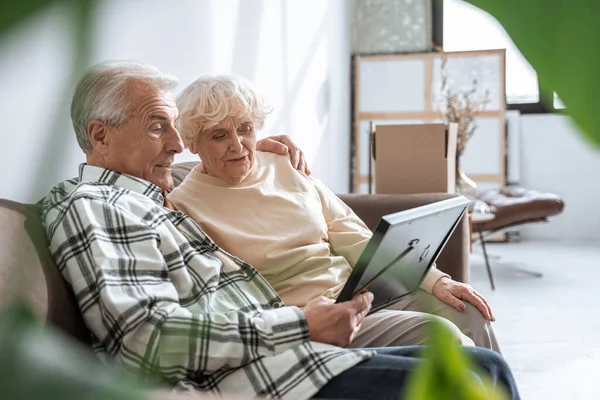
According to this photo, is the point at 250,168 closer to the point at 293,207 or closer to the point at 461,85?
the point at 293,207

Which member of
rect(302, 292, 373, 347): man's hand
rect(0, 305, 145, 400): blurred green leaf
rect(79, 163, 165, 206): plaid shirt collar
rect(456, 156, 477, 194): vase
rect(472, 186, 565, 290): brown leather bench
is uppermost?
rect(0, 305, 145, 400): blurred green leaf

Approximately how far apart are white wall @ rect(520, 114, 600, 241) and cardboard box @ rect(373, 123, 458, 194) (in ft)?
13.6

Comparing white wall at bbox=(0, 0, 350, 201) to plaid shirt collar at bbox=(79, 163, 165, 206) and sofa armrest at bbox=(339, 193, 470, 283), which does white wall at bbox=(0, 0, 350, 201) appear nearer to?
plaid shirt collar at bbox=(79, 163, 165, 206)

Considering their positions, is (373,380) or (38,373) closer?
(38,373)

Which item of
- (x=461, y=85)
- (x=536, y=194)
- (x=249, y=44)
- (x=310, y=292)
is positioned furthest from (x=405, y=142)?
(x=461, y=85)

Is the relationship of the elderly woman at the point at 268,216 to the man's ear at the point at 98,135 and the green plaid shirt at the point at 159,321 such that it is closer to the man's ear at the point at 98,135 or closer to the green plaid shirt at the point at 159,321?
the man's ear at the point at 98,135

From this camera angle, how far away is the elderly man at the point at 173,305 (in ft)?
3.93

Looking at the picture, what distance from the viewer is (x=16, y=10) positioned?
133 millimetres

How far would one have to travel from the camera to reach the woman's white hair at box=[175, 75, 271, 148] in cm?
185

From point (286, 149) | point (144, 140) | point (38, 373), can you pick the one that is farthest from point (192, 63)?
point (38, 373)

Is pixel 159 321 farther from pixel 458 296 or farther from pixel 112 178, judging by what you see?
pixel 458 296

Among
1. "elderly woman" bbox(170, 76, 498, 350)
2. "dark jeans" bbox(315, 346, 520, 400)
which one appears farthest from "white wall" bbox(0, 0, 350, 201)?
"dark jeans" bbox(315, 346, 520, 400)

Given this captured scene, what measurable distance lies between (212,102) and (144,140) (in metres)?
0.33

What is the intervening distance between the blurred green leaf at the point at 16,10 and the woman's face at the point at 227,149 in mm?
1745
